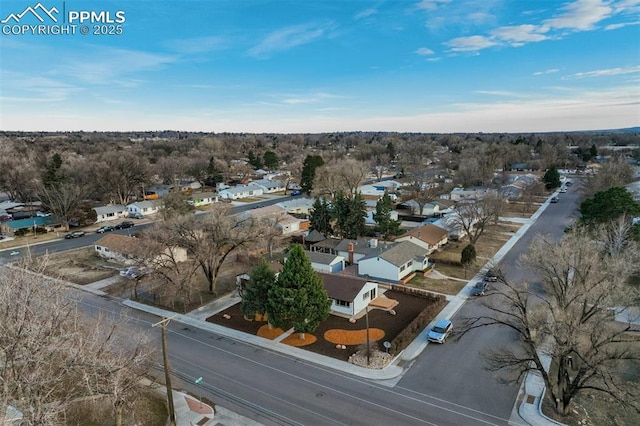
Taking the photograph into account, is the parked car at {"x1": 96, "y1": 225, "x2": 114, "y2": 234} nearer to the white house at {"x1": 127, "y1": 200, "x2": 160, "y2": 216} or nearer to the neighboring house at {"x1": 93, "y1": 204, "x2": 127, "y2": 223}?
the neighboring house at {"x1": 93, "y1": 204, "x2": 127, "y2": 223}

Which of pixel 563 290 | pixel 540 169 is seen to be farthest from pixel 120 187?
pixel 540 169

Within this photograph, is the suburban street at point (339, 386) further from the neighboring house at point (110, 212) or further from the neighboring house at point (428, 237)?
the neighboring house at point (110, 212)

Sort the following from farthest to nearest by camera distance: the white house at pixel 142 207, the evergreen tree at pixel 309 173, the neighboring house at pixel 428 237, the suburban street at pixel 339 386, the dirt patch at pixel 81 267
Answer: the evergreen tree at pixel 309 173 → the white house at pixel 142 207 → the neighboring house at pixel 428 237 → the dirt patch at pixel 81 267 → the suburban street at pixel 339 386

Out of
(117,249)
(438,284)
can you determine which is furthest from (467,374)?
(117,249)

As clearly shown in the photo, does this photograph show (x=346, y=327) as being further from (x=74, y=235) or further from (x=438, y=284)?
(x=74, y=235)

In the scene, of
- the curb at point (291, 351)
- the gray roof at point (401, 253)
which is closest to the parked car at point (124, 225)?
the curb at point (291, 351)
